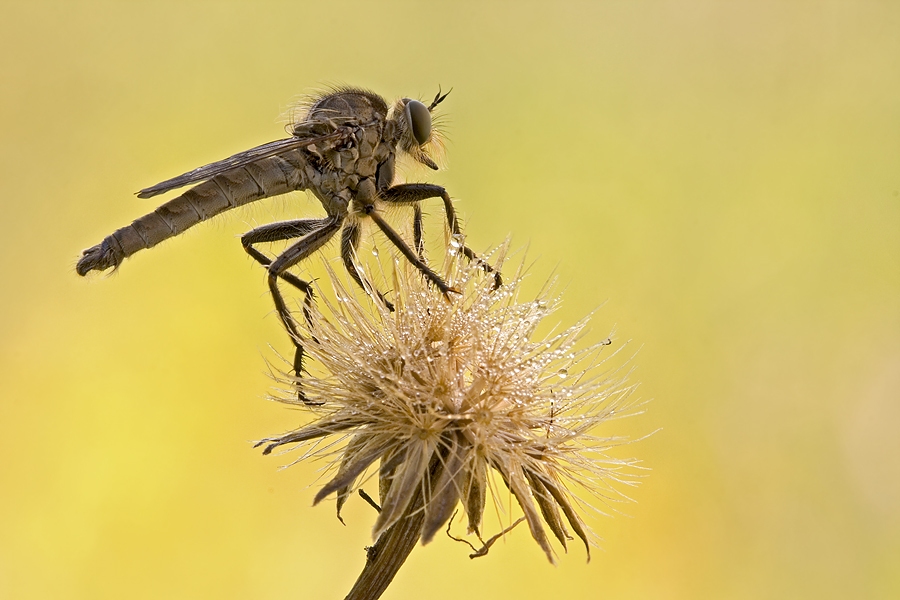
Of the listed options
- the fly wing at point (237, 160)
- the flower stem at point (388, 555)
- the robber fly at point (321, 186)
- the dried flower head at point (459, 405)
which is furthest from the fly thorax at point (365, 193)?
the flower stem at point (388, 555)

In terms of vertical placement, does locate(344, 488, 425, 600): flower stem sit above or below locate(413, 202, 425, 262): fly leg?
below

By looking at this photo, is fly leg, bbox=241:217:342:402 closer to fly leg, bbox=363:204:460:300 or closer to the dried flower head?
fly leg, bbox=363:204:460:300

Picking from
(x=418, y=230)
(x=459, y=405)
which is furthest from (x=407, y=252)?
(x=459, y=405)

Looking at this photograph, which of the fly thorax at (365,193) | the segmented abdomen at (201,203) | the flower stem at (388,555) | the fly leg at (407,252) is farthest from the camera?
the fly thorax at (365,193)

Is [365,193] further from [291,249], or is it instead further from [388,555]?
[388,555]

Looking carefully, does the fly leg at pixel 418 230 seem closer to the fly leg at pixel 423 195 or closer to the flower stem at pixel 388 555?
the fly leg at pixel 423 195

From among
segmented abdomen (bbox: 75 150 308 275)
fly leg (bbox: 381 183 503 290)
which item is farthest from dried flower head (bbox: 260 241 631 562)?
segmented abdomen (bbox: 75 150 308 275)

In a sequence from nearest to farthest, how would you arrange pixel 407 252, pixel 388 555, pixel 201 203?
1. pixel 388 555
2. pixel 407 252
3. pixel 201 203
